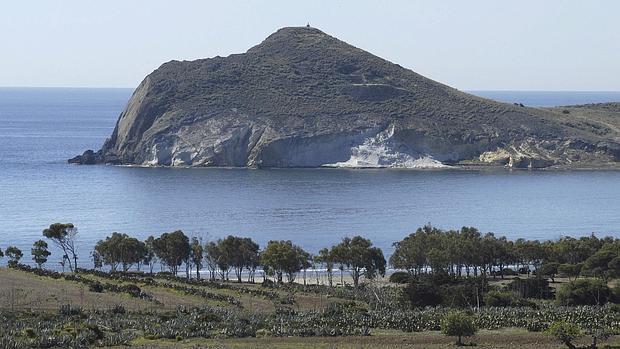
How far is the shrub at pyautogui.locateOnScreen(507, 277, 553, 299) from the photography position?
65.6 metres

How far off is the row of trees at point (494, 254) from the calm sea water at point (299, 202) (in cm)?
1650

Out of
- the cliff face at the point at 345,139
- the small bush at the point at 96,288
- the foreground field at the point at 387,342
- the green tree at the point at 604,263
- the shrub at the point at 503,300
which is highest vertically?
the cliff face at the point at 345,139

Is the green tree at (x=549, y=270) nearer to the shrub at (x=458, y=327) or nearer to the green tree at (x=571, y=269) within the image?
the green tree at (x=571, y=269)

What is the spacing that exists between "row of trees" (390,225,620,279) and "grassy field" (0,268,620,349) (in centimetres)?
1170

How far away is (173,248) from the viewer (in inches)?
3140

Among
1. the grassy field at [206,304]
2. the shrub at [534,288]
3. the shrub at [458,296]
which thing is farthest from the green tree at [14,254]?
the shrub at [534,288]

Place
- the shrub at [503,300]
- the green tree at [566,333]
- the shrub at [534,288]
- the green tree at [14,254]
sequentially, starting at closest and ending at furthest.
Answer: the green tree at [566,333], the shrub at [503,300], the shrub at [534,288], the green tree at [14,254]

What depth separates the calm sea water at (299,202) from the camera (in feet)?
356

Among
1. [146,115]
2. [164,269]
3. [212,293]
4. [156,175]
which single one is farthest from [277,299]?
[146,115]

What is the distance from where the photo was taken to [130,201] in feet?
435

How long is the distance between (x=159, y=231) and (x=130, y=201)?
26.3 metres

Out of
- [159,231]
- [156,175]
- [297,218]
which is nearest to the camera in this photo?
[159,231]

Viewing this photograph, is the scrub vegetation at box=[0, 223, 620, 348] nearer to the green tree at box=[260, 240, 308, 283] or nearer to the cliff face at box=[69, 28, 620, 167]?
the green tree at box=[260, 240, 308, 283]

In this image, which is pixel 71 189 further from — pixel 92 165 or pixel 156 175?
pixel 92 165
